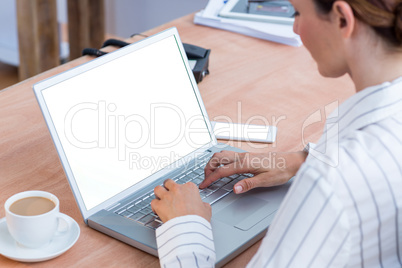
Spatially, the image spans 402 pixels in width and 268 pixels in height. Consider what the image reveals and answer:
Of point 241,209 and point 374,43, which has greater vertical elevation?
point 374,43

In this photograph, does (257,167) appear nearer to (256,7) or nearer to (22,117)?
(22,117)

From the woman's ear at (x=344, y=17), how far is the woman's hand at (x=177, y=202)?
0.38 meters

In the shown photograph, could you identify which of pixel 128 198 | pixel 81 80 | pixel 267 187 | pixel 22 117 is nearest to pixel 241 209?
pixel 267 187

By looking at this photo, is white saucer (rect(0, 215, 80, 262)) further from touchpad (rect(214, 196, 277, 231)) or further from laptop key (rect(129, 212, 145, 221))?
touchpad (rect(214, 196, 277, 231))

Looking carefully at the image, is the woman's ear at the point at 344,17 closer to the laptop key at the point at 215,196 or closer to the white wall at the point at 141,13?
the laptop key at the point at 215,196

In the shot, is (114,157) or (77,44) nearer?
(114,157)

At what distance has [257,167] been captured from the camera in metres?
1.16

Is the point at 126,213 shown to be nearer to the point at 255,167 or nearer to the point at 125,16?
the point at 255,167

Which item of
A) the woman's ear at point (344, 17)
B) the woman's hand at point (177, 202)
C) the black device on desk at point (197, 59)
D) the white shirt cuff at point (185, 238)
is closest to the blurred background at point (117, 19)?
the black device on desk at point (197, 59)

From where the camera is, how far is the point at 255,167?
1158 mm

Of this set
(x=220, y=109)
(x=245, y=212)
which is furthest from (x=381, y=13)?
(x=220, y=109)

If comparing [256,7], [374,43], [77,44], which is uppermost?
[374,43]

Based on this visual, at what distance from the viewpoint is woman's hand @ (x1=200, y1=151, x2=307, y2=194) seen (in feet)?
3.68

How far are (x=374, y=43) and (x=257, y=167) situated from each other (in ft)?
1.33
